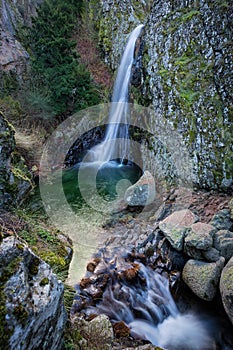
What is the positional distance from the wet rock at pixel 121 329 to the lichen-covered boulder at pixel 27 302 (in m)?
1.84

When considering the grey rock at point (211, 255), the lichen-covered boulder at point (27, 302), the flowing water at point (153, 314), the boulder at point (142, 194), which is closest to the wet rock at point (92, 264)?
the flowing water at point (153, 314)

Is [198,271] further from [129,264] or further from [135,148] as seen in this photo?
[135,148]

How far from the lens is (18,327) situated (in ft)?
4.29

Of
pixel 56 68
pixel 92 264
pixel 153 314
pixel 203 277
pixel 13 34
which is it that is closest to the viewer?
pixel 153 314

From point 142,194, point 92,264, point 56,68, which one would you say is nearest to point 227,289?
point 92,264

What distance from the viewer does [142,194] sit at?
6.65m

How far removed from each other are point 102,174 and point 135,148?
1571 mm

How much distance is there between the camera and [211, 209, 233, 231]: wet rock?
473cm

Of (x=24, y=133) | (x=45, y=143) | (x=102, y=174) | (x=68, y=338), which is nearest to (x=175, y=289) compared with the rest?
(x=68, y=338)

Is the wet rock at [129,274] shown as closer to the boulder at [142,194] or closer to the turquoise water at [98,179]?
the boulder at [142,194]

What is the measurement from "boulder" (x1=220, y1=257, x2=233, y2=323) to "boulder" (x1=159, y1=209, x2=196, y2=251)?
3.18ft

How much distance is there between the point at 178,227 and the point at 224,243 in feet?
2.86

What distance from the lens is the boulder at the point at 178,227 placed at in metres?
4.51

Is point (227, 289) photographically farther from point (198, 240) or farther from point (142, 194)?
point (142, 194)
